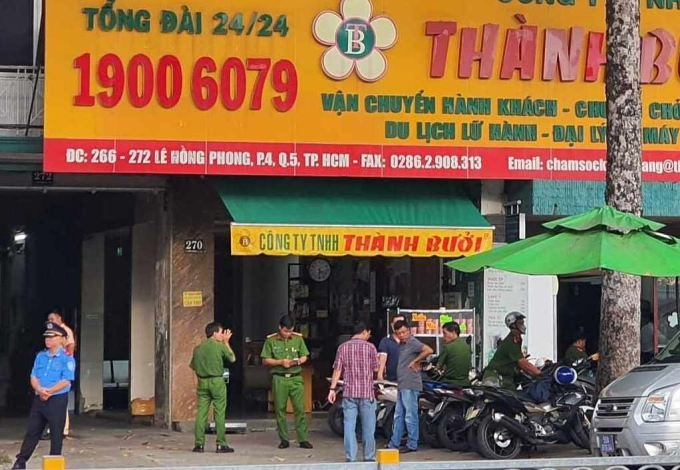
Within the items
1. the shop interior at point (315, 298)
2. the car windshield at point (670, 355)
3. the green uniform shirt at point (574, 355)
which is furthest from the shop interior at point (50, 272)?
the car windshield at point (670, 355)

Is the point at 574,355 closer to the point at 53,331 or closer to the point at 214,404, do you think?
the point at 214,404

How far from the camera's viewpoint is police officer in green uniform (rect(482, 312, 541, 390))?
50.4 feet

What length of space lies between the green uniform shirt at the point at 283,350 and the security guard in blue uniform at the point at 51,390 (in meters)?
3.31

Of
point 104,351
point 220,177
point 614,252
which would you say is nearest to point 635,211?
point 614,252

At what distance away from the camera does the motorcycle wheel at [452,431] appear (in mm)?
14789

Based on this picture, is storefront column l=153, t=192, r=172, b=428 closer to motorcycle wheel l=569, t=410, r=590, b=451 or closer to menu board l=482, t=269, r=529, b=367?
menu board l=482, t=269, r=529, b=367

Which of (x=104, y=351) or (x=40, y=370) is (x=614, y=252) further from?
(x=104, y=351)

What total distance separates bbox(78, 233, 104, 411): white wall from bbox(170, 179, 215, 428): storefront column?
3.72 m

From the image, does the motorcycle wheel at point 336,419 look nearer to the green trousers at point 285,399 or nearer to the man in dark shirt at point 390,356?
the man in dark shirt at point 390,356

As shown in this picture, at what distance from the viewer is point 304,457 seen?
14.8 meters

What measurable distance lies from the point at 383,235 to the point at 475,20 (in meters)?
3.20

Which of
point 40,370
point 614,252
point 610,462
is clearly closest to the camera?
point 610,462

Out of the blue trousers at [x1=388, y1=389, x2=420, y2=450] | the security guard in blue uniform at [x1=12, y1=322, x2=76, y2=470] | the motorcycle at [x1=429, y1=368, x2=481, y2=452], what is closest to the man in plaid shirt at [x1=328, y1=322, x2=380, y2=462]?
the blue trousers at [x1=388, y1=389, x2=420, y2=450]

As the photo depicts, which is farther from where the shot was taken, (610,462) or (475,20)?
(475,20)
